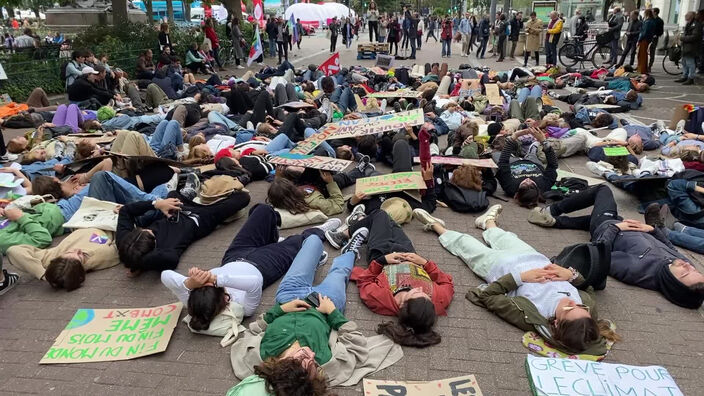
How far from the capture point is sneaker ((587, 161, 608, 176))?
22.4 ft

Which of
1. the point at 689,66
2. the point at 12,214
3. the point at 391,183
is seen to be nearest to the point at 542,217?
the point at 391,183

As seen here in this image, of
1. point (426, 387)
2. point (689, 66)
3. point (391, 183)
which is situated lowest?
point (426, 387)

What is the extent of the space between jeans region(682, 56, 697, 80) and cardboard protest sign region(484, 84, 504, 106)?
677cm

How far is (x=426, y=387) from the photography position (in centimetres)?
311

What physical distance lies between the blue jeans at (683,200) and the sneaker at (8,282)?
6.70m

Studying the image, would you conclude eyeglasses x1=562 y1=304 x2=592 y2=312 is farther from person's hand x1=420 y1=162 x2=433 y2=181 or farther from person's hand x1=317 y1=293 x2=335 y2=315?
person's hand x1=420 y1=162 x2=433 y2=181

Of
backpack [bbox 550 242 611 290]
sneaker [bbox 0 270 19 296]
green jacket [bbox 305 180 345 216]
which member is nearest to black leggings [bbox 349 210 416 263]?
green jacket [bbox 305 180 345 216]

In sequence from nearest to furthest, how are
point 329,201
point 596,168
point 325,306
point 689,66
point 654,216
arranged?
1. point 325,306
2. point 654,216
3. point 329,201
4. point 596,168
5. point 689,66

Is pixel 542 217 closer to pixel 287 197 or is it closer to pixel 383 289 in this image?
pixel 383 289

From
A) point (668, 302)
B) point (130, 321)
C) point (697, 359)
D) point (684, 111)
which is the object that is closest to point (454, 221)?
point (668, 302)

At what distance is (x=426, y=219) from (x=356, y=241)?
0.97 m

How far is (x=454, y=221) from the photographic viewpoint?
5.71 meters

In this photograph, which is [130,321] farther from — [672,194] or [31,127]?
[31,127]

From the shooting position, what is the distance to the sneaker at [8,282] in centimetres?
430
